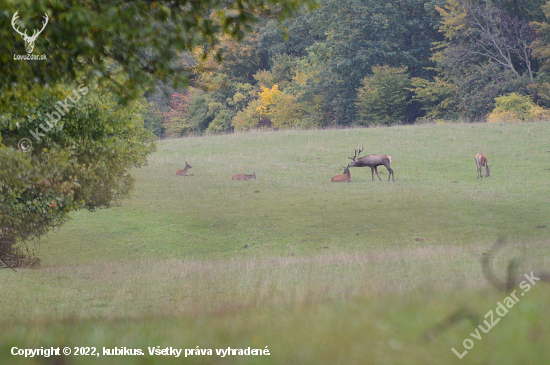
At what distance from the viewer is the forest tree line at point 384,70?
57.0 metres

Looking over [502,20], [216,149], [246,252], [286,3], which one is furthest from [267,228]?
[502,20]

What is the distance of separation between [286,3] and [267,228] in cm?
1878

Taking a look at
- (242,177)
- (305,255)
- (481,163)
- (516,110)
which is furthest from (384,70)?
(305,255)

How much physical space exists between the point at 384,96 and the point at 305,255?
46.5 metres

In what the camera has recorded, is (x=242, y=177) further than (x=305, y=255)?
Yes

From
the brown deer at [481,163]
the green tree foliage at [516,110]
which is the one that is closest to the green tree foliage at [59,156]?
the brown deer at [481,163]

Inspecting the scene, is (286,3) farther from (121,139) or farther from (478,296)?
(121,139)

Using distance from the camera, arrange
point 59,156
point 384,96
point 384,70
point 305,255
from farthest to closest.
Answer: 1. point 384,96
2. point 384,70
3. point 305,255
4. point 59,156

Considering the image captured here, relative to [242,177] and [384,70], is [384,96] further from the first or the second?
[242,177]

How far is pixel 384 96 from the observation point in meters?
61.7

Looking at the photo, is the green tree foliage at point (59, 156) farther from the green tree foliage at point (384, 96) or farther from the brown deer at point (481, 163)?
the green tree foliage at point (384, 96)

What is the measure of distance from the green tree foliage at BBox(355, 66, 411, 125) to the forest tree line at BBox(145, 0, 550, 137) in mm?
127

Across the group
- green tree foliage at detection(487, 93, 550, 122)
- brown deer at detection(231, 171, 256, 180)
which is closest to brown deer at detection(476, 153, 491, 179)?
brown deer at detection(231, 171, 256, 180)

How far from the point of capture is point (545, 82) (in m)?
53.7
